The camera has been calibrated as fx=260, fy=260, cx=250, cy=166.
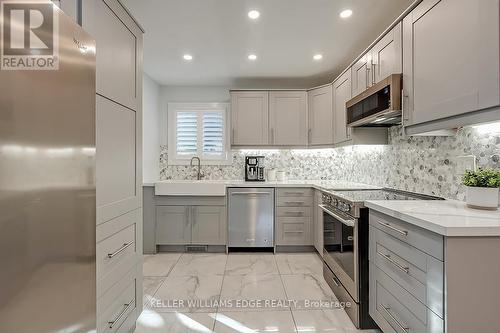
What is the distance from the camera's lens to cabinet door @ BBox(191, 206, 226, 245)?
11.7 feet

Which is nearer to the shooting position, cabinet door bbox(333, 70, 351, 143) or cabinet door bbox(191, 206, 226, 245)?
cabinet door bbox(333, 70, 351, 143)

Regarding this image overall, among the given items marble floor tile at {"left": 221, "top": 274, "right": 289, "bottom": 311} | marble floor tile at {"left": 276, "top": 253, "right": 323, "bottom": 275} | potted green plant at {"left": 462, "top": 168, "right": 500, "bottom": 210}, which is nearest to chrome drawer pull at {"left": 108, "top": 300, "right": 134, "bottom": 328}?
marble floor tile at {"left": 221, "top": 274, "right": 289, "bottom": 311}

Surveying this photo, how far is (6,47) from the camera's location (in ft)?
1.97

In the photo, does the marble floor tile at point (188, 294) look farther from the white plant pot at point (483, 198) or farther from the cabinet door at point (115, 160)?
the white plant pot at point (483, 198)

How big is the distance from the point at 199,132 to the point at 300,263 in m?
2.54

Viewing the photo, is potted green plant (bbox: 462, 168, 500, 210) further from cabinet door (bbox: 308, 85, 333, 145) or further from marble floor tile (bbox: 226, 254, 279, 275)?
cabinet door (bbox: 308, 85, 333, 145)

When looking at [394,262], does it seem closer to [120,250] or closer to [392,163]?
[392,163]

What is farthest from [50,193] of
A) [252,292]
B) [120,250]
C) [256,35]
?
[256,35]

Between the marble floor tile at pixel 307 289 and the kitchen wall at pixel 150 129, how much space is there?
2426 millimetres

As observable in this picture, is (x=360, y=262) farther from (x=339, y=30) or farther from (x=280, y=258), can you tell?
(x=339, y=30)

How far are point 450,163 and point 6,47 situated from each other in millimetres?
2416

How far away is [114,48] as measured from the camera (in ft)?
4.98

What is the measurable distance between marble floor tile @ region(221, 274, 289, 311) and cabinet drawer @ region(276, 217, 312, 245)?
0.80 metres

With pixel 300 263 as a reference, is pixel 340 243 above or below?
above
